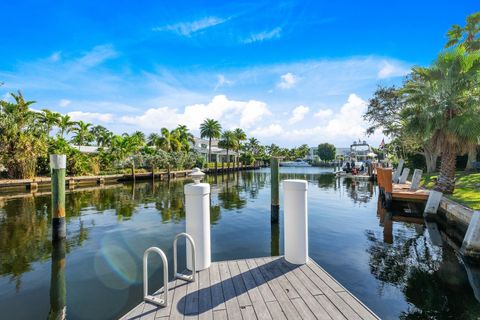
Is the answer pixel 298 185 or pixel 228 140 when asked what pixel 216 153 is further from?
pixel 298 185

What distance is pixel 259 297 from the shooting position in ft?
11.8

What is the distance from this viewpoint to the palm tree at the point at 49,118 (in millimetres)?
38522

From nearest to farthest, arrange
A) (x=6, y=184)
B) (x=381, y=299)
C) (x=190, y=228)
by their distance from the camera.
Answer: (x=190, y=228) → (x=381, y=299) → (x=6, y=184)

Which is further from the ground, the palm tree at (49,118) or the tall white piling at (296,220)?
the palm tree at (49,118)

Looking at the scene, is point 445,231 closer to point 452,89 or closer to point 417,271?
point 417,271

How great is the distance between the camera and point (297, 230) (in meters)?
4.69

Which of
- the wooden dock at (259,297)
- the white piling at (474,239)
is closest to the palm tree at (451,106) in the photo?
the white piling at (474,239)

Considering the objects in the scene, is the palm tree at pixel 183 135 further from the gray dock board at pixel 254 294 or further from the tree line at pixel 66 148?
the gray dock board at pixel 254 294

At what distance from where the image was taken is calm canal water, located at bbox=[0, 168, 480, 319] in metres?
5.10

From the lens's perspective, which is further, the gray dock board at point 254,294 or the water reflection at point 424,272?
the water reflection at point 424,272

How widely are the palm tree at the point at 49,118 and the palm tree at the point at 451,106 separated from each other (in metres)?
45.3

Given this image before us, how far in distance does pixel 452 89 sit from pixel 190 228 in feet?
48.1

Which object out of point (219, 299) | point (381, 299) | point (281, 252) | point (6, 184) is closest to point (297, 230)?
point (219, 299)

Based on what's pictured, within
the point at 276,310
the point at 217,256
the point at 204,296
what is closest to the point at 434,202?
the point at 217,256
